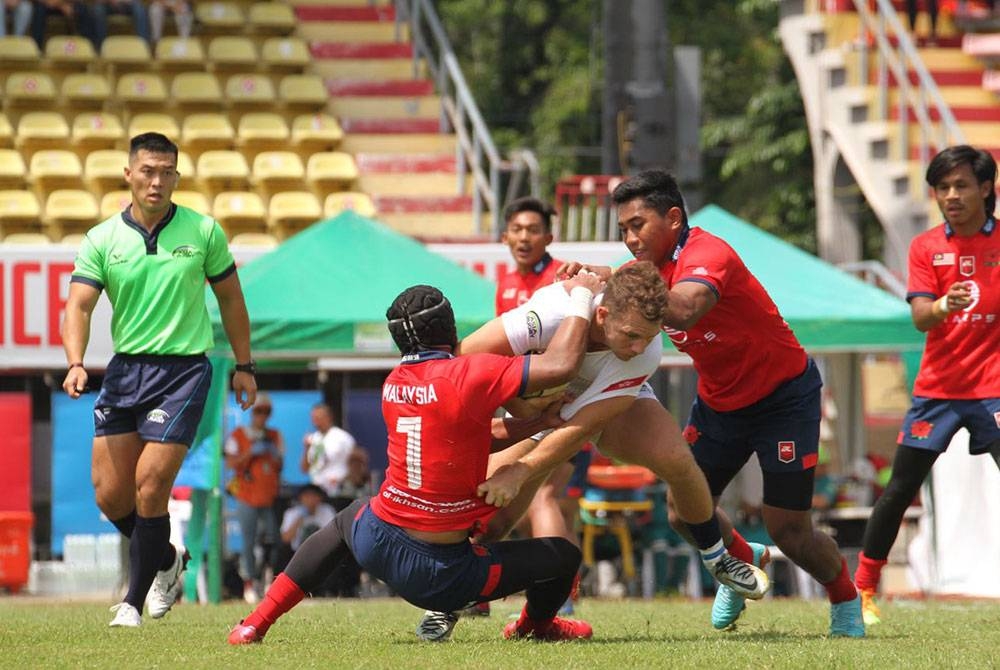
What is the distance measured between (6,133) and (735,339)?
13.5 metres

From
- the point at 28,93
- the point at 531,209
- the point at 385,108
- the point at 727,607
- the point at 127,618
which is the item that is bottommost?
the point at 127,618

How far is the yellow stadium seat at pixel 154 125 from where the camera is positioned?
19484 mm

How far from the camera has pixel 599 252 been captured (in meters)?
14.6

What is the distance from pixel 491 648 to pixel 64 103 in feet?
48.0

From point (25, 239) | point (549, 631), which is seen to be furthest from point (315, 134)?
point (549, 631)

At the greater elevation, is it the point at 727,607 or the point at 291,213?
the point at 291,213

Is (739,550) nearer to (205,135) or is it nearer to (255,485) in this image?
(255,485)

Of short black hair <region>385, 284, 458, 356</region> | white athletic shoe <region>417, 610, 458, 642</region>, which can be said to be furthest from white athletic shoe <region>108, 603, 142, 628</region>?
short black hair <region>385, 284, 458, 356</region>

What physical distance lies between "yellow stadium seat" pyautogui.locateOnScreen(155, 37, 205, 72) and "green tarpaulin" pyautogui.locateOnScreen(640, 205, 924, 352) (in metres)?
8.64

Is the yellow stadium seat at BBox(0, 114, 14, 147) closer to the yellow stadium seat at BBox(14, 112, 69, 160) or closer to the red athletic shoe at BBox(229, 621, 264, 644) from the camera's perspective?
the yellow stadium seat at BBox(14, 112, 69, 160)

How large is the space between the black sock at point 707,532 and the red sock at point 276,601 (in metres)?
1.53

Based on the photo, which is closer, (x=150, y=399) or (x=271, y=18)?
(x=150, y=399)

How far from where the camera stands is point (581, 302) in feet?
20.9

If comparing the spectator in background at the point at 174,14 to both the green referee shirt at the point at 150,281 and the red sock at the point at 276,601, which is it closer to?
the green referee shirt at the point at 150,281
